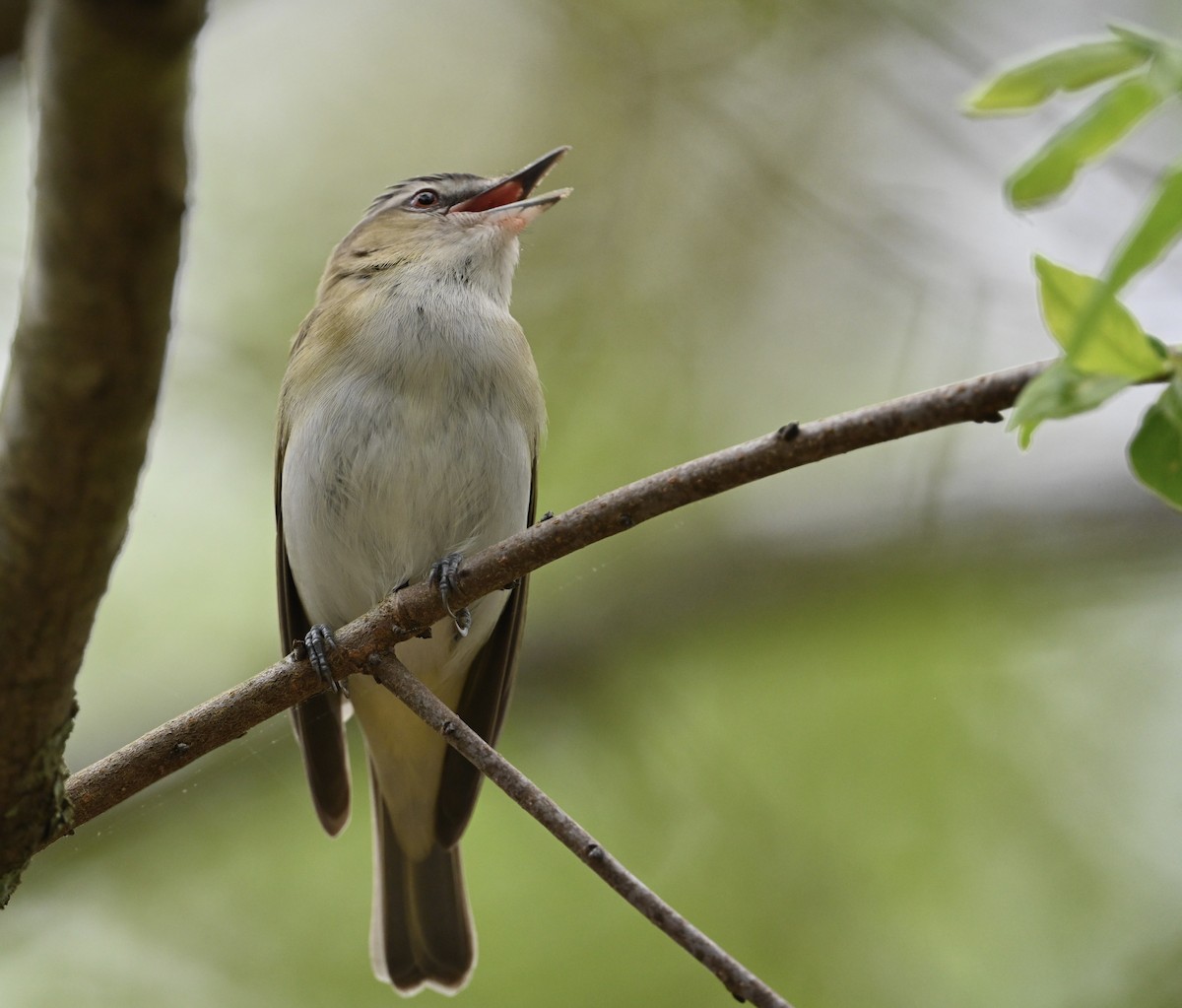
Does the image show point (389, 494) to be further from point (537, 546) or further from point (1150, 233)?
point (1150, 233)

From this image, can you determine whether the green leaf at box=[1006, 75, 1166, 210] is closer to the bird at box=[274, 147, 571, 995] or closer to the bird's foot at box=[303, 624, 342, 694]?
the bird's foot at box=[303, 624, 342, 694]

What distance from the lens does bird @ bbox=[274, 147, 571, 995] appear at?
188 inches

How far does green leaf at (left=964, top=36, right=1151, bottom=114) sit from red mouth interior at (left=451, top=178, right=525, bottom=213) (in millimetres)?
4713

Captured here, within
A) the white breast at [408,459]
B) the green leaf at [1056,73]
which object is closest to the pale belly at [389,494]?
the white breast at [408,459]

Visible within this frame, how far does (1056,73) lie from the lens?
4.73ft

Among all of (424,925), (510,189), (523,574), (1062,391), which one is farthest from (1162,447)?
(510,189)

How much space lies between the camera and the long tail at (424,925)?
5.48 metres

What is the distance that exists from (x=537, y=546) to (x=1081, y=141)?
5.58ft

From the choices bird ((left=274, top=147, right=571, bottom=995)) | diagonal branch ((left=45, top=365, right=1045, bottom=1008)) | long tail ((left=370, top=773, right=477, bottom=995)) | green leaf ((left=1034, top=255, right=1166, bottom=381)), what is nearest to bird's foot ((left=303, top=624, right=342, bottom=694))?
diagonal branch ((left=45, top=365, right=1045, bottom=1008))

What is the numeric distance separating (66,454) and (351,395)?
2803 mm

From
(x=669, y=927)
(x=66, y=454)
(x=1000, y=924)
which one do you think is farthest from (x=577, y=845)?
(x=1000, y=924)

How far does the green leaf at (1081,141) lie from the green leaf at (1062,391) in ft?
0.73

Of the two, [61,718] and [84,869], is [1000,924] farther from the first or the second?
[61,718]

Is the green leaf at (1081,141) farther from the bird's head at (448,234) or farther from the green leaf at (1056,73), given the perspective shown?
the bird's head at (448,234)
